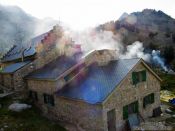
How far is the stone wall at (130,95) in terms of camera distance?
22.8 m

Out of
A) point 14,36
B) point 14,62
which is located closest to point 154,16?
point 14,36

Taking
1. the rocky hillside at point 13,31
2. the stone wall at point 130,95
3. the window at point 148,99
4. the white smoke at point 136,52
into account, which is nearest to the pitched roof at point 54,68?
the stone wall at point 130,95

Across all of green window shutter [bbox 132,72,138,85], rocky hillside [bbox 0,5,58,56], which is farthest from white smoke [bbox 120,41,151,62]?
green window shutter [bbox 132,72,138,85]

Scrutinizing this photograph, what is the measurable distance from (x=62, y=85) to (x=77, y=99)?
15.6ft

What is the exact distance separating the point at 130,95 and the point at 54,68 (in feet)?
35.5

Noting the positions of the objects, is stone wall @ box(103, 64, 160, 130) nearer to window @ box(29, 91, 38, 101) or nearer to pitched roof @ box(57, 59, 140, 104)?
pitched roof @ box(57, 59, 140, 104)

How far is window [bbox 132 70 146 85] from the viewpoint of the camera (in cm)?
2593

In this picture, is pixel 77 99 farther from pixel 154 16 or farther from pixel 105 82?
pixel 154 16

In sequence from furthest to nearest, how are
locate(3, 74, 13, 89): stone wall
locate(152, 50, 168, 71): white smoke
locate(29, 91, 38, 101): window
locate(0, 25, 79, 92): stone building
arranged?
1. locate(152, 50, 168, 71): white smoke
2. locate(3, 74, 13, 89): stone wall
3. locate(0, 25, 79, 92): stone building
4. locate(29, 91, 38, 101): window

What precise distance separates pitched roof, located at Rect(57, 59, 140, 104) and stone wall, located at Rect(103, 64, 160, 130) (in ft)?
2.36

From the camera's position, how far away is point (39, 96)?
97.7 feet

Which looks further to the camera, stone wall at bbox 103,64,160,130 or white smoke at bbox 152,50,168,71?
white smoke at bbox 152,50,168,71

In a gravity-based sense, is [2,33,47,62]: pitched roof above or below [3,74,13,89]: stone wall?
above

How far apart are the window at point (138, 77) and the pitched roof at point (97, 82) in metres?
1.27
